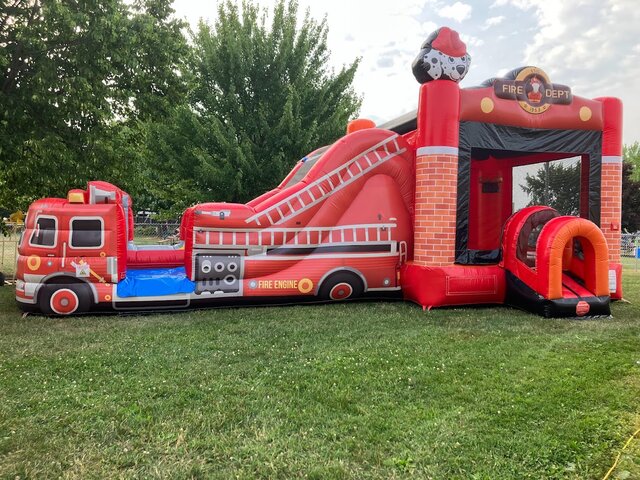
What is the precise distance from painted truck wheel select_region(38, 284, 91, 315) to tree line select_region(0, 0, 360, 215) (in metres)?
2.61

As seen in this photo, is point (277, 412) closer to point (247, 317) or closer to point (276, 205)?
point (247, 317)

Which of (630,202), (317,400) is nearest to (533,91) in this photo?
(317,400)

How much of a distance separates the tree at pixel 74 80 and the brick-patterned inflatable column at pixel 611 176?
7.82m

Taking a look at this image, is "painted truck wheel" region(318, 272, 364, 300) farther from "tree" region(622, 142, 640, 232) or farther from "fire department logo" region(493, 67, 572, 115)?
"tree" region(622, 142, 640, 232)

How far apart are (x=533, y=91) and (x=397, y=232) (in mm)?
3111

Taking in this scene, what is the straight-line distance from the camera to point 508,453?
2.86 m

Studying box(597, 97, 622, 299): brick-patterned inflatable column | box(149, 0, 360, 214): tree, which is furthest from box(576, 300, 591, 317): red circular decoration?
box(149, 0, 360, 214): tree

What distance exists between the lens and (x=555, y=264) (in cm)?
650

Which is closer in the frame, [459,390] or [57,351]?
[459,390]

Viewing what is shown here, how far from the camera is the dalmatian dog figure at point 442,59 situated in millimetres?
7246

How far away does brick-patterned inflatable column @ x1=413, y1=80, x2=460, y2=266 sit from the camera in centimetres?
721

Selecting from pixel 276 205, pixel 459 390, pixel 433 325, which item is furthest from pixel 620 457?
pixel 276 205

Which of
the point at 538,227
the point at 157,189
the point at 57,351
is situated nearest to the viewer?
the point at 57,351

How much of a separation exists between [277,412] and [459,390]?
1.48 meters
